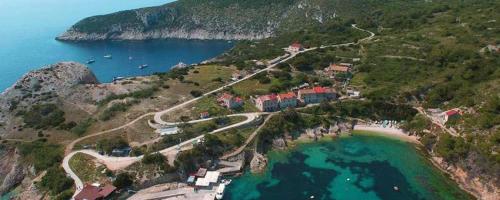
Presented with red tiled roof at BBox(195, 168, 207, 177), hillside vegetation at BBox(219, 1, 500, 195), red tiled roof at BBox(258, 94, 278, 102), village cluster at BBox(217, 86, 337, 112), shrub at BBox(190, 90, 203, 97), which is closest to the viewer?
red tiled roof at BBox(195, 168, 207, 177)

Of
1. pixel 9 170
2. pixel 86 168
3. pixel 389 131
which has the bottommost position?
pixel 9 170

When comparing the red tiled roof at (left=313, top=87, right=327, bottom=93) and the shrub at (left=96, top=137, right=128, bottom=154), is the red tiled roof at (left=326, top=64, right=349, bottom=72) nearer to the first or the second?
the red tiled roof at (left=313, top=87, right=327, bottom=93)

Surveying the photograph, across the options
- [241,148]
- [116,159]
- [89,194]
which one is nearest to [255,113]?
[241,148]

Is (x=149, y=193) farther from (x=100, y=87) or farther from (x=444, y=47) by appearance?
(x=444, y=47)

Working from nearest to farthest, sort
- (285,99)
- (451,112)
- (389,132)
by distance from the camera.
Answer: (451,112) < (389,132) < (285,99)

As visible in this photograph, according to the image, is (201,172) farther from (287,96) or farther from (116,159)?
(287,96)

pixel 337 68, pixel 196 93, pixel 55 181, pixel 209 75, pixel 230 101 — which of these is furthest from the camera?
pixel 209 75

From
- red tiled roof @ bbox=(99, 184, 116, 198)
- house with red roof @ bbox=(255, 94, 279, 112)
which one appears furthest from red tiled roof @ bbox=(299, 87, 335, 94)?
red tiled roof @ bbox=(99, 184, 116, 198)
